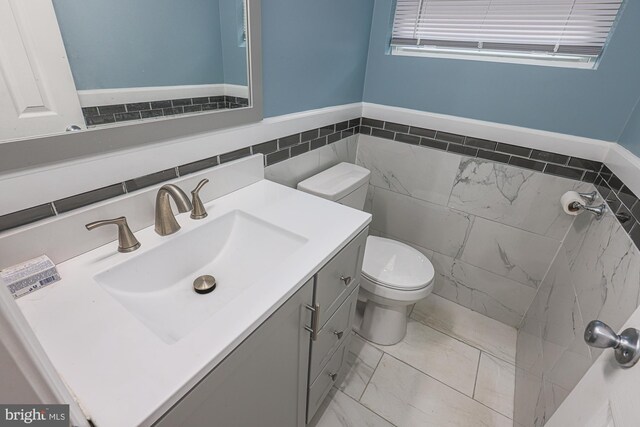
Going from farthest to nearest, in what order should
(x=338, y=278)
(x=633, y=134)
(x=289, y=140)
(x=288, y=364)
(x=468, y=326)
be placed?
(x=468, y=326)
(x=289, y=140)
(x=633, y=134)
(x=338, y=278)
(x=288, y=364)

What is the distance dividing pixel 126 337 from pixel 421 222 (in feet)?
5.26

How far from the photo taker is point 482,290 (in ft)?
5.84

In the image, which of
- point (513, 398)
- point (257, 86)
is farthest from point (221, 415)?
point (513, 398)

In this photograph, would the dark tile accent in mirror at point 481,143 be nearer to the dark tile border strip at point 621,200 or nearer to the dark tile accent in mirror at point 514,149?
the dark tile accent in mirror at point 514,149

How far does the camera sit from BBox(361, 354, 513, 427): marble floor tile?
1.31 meters

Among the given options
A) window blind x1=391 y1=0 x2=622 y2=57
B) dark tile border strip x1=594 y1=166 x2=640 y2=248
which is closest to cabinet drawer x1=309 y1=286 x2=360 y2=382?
dark tile border strip x1=594 y1=166 x2=640 y2=248

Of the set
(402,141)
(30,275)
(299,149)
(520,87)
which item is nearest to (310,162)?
(299,149)

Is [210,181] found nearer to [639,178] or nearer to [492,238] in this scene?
[639,178]

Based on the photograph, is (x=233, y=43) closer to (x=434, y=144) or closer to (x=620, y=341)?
(x=434, y=144)

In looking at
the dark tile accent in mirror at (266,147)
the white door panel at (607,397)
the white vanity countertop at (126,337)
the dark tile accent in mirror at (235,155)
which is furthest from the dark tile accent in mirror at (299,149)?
the white door panel at (607,397)

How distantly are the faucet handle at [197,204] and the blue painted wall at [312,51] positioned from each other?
0.41 meters

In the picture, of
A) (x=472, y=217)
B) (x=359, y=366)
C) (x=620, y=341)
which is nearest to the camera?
(x=620, y=341)

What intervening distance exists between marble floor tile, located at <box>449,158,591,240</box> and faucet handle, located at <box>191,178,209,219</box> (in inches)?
50.7

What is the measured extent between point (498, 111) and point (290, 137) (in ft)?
3.18
